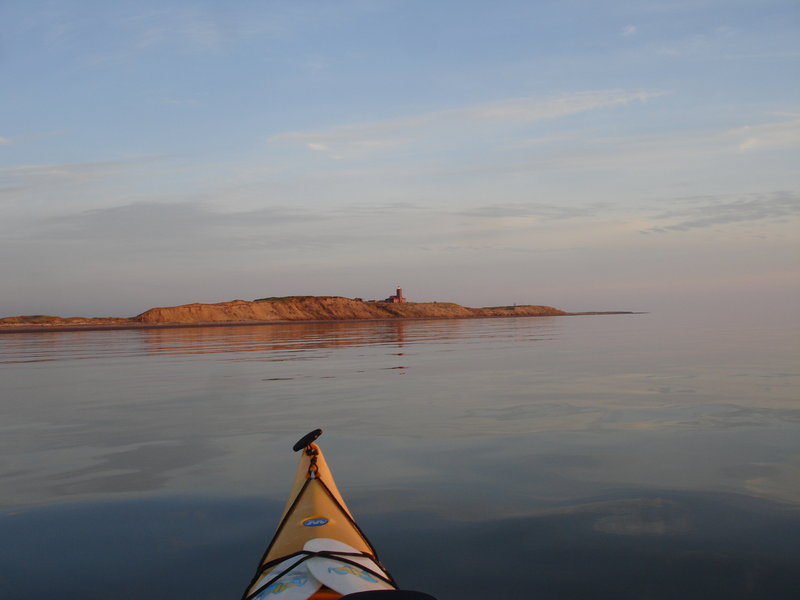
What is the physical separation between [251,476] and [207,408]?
6.49 metres

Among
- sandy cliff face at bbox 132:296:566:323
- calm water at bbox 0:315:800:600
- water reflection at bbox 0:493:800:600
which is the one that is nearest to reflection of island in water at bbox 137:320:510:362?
calm water at bbox 0:315:800:600

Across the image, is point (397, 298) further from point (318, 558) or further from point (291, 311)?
point (318, 558)

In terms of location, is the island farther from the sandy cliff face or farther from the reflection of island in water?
the reflection of island in water

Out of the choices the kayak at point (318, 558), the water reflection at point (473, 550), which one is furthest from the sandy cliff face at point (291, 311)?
the kayak at point (318, 558)

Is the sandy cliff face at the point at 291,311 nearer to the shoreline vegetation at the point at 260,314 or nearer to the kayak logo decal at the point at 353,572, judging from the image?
the shoreline vegetation at the point at 260,314

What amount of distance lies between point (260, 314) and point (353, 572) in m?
148

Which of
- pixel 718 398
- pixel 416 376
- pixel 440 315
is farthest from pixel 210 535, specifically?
pixel 440 315

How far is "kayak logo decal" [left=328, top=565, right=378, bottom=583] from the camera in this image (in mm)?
5125

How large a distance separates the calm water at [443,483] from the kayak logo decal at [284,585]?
949 mm

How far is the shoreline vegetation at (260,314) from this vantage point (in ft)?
412

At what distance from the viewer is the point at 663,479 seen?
28.4 feet

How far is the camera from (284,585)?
5020 mm

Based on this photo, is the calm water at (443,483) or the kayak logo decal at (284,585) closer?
the kayak logo decal at (284,585)

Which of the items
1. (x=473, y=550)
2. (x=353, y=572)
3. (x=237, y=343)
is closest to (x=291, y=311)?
(x=237, y=343)
